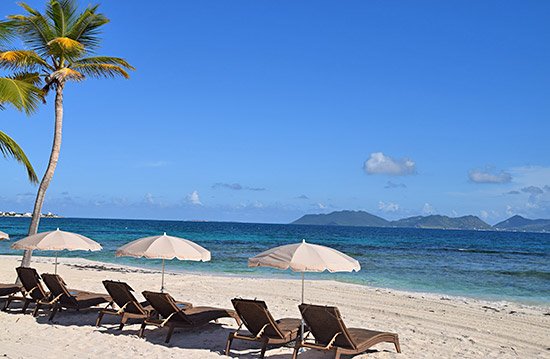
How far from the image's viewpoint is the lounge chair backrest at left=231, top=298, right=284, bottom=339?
739 cm

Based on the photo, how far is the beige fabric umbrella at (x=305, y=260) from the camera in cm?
742

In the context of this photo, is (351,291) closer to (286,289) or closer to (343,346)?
(286,289)

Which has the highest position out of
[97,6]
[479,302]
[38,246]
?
[97,6]

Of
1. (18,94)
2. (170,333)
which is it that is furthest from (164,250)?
(18,94)

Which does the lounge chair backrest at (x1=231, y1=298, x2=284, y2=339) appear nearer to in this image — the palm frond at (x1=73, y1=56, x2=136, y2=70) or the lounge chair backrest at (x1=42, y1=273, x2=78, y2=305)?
the lounge chair backrest at (x1=42, y1=273, x2=78, y2=305)

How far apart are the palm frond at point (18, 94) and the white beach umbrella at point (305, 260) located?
622cm

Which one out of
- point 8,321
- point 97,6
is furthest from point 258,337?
point 97,6

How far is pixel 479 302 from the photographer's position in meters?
16.8

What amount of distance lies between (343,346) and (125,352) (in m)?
2.89

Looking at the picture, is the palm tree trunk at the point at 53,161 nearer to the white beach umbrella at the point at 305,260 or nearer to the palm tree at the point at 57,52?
the palm tree at the point at 57,52

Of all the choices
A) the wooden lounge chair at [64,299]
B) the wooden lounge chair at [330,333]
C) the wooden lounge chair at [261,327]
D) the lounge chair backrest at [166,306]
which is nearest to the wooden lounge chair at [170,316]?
the lounge chair backrest at [166,306]

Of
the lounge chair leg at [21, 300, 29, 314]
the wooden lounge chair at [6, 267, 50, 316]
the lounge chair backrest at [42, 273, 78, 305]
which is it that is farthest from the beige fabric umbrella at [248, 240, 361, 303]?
the lounge chair leg at [21, 300, 29, 314]

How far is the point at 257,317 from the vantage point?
7520 mm

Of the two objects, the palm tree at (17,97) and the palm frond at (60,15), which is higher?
the palm frond at (60,15)
